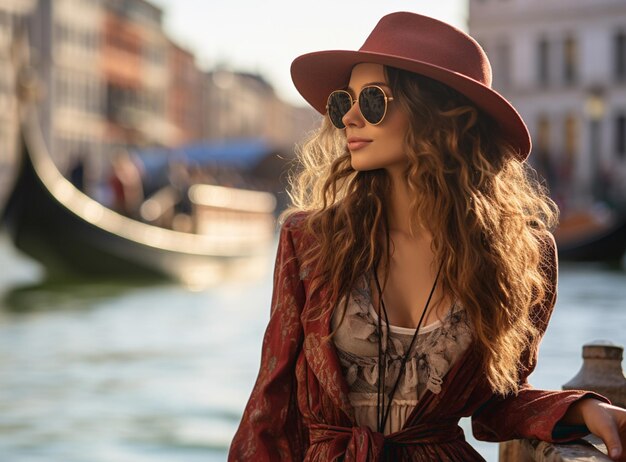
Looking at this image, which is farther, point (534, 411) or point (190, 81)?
point (190, 81)

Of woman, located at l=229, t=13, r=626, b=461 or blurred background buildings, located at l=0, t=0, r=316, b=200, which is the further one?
blurred background buildings, located at l=0, t=0, r=316, b=200

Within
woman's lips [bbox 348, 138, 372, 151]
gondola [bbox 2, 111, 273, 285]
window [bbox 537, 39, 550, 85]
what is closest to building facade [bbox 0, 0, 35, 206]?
window [bbox 537, 39, 550, 85]

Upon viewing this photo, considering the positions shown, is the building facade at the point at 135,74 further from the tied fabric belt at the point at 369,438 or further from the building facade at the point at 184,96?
the tied fabric belt at the point at 369,438

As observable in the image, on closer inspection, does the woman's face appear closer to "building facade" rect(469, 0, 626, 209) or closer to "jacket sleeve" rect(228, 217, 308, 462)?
"jacket sleeve" rect(228, 217, 308, 462)

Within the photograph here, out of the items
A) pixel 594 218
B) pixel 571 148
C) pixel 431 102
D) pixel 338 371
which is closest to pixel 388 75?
pixel 431 102

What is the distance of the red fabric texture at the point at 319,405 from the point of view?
129 cm

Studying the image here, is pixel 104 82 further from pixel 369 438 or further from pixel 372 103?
pixel 369 438

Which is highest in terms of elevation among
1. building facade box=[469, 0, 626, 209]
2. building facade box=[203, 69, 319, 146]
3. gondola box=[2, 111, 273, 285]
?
building facade box=[203, 69, 319, 146]

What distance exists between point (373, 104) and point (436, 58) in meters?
0.08

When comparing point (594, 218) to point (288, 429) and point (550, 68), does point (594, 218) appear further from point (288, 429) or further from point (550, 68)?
point (550, 68)

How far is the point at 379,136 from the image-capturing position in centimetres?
136

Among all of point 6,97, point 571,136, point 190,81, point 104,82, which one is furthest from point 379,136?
point 190,81

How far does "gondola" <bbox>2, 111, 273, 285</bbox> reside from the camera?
1177 cm

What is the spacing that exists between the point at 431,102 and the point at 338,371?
0.99 feet
